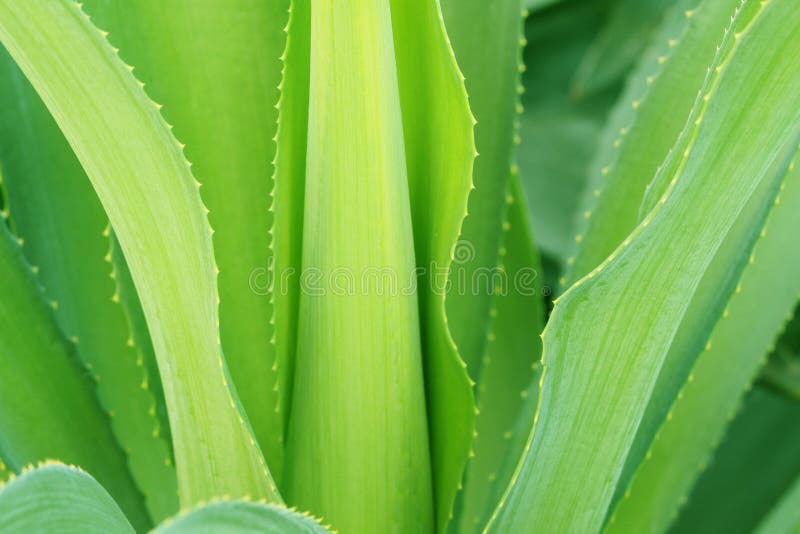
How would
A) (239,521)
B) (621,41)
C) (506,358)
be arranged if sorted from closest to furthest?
1. (239,521)
2. (506,358)
3. (621,41)

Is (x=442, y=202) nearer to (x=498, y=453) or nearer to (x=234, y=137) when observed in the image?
(x=234, y=137)

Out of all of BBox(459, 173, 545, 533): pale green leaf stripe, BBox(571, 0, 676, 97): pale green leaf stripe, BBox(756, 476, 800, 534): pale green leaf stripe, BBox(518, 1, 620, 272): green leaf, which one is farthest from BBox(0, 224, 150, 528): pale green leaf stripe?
BBox(571, 0, 676, 97): pale green leaf stripe

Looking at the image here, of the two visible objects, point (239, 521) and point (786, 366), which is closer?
point (239, 521)

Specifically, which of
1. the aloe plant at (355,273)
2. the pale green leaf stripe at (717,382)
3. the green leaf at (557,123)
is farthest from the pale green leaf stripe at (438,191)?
the green leaf at (557,123)

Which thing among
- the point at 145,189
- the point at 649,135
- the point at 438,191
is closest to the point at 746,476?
the point at 649,135

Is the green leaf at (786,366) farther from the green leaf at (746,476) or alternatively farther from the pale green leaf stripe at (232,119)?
the pale green leaf stripe at (232,119)

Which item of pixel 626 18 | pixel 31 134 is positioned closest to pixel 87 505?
pixel 31 134

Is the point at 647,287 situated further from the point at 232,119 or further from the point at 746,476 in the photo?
the point at 746,476
